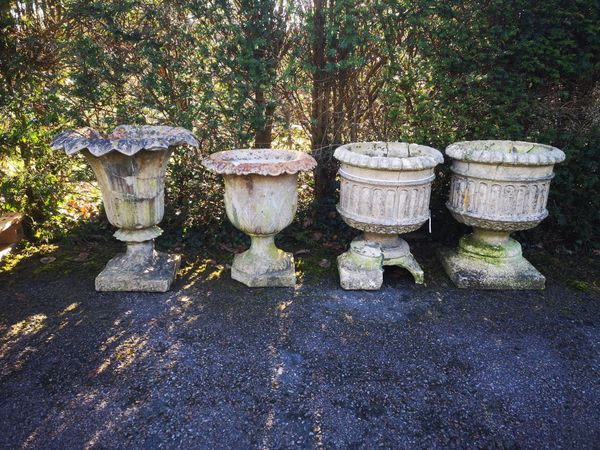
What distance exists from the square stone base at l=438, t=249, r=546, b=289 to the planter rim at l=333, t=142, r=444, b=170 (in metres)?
0.94

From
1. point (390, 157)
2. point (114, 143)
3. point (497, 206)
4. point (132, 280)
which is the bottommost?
point (132, 280)

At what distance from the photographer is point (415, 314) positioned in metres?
3.43

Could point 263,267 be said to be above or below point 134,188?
below

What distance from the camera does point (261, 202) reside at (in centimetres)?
357

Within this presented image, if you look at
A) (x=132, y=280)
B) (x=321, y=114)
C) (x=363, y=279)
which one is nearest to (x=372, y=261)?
(x=363, y=279)

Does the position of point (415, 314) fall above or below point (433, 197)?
below

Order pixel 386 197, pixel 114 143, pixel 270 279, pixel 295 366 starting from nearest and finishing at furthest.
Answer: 1. pixel 295 366
2. pixel 114 143
3. pixel 386 197
4. pixel 270 279

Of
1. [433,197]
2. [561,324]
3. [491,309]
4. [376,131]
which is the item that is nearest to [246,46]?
[376,131]

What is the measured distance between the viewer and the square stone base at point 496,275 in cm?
381

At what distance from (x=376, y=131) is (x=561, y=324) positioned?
7.85 ft

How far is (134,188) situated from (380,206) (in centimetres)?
190

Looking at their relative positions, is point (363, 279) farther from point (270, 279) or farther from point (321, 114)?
point (321, 114)

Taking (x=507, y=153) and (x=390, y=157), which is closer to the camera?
(x=507, y=153)

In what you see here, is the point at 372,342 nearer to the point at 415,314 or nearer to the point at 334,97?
the point at 415,314
